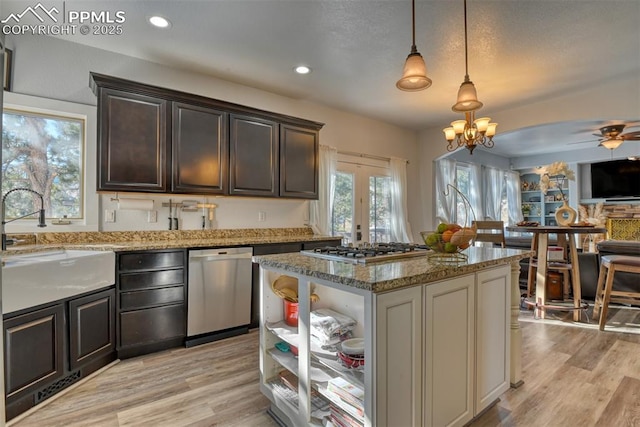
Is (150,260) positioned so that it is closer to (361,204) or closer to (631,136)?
(361,204)

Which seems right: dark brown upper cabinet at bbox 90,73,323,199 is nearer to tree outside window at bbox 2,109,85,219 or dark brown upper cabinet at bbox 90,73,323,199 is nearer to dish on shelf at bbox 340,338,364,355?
tree outside window at bbox 2,109,85,219

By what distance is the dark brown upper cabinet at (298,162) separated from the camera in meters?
3.82

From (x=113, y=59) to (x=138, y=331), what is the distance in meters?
2.54

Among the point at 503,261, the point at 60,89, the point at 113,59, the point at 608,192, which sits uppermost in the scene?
the point at 113,59

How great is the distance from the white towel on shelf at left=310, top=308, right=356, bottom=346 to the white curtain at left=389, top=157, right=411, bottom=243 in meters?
3.74

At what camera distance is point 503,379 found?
6.53ft

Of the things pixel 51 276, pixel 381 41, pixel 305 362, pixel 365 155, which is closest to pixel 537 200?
pixel 365 155

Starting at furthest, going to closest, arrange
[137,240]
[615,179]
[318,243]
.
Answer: [615,179]
[318,243]
[137,240]

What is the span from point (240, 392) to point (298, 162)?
2573 mm

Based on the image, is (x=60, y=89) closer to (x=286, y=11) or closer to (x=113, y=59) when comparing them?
(x=113, y=59)

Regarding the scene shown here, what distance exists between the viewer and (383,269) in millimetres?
1513

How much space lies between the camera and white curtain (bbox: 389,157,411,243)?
5.29 m

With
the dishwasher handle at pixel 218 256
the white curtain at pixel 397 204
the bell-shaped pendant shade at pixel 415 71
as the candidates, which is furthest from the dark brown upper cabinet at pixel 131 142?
the white curtain at pixel 397 204

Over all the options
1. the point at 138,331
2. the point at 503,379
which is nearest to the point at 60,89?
the point at 138,331
